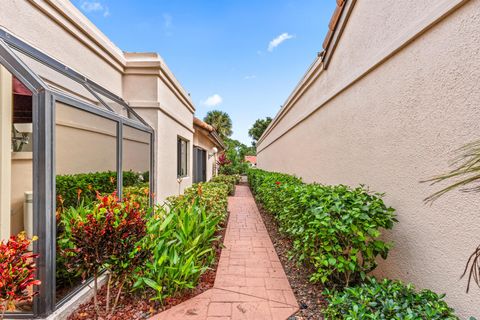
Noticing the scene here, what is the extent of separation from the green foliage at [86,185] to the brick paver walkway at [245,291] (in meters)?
2.23

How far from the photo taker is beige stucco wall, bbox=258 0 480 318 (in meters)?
2.07

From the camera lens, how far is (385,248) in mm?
2787

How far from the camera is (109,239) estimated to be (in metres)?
2.53

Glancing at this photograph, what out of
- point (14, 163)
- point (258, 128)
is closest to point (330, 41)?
point (14, 163)

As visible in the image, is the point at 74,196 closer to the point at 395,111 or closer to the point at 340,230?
the point at 340,230

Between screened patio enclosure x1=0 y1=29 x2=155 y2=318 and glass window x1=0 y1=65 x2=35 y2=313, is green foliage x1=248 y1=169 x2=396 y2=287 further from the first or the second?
glass window x1=0 y1=65 x2=35 y2=313

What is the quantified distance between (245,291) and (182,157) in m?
6.22

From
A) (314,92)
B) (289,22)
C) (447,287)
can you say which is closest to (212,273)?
(447,287)

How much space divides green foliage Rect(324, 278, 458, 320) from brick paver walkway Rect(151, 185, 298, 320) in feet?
2.85

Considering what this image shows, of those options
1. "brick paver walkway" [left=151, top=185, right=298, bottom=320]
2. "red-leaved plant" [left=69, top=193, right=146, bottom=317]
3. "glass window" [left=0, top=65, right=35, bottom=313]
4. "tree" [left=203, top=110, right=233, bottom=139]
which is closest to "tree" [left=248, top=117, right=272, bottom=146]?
"tree" [left=203, top=110, right=233, bottom=139]

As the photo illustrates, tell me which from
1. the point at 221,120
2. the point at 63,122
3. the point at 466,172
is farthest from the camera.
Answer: the point at 221,120

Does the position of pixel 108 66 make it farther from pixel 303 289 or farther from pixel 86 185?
pixel 303 289

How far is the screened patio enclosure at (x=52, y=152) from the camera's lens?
246 centimetres

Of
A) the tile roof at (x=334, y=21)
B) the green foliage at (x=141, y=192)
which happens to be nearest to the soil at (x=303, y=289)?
the green foliage at (x=141, y=192)
